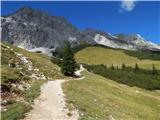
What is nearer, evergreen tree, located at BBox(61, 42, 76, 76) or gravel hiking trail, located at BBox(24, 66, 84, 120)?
gravel hiking trail, located at BBox(24, 66, 84, 120)

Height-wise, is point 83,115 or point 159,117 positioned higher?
point 83,115

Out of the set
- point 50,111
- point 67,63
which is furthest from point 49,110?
point 67,63

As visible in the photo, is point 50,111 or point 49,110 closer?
point 50,111

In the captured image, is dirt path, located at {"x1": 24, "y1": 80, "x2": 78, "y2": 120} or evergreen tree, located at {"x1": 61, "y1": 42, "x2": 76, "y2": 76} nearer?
dirt path, located at {"x1": 24, "y1": 80, "x2": 78, "y2": 120}

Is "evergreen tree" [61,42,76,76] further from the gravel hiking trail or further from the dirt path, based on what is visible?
the gravel hiking trail

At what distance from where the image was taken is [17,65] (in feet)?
207

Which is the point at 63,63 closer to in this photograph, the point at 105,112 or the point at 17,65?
the point at 17,65

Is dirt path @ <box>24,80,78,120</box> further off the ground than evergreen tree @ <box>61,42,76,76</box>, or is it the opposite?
evergreen tree @ <box>61,42,76,76</box>

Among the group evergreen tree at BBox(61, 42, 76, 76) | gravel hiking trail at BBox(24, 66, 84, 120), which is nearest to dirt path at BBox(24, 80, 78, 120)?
gravel hiking trail at BBox(24, 66, 84, 120)

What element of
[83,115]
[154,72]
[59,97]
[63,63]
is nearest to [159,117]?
[59,97]

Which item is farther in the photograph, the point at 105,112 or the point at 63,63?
the point at 63,63

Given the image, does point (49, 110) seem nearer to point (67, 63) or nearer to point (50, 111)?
point (50, 111)

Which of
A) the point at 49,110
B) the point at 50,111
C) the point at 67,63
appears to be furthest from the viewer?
the point at 67,63

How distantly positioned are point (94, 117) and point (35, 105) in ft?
20.1
